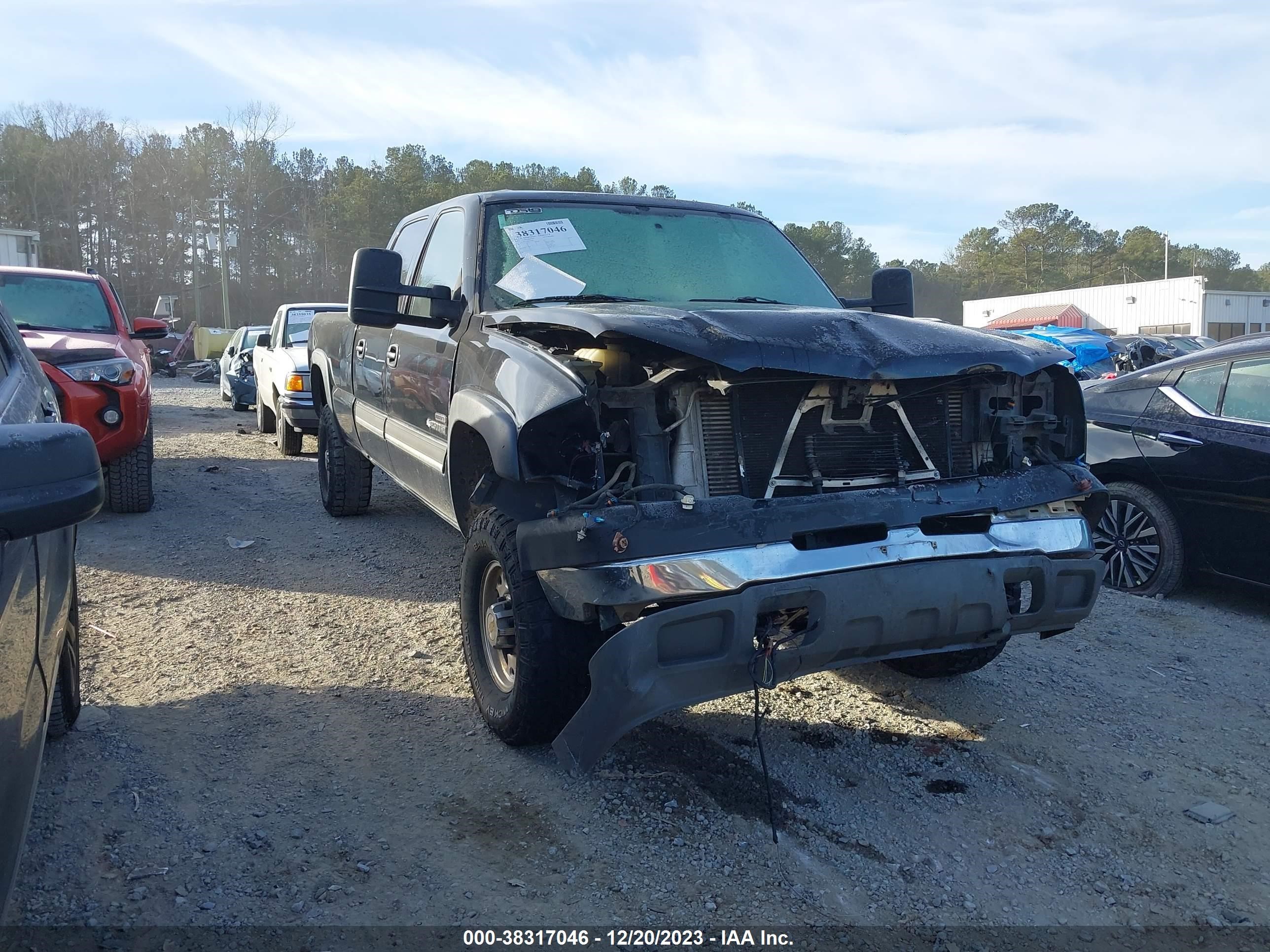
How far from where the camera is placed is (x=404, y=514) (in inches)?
291

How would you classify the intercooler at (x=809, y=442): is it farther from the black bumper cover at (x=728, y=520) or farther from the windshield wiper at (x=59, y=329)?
the windshield wiper at (x=59, y=329)

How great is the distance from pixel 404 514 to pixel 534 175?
143 ft

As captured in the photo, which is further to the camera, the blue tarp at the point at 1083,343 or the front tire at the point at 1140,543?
the blue tarp at the point at 1083,343

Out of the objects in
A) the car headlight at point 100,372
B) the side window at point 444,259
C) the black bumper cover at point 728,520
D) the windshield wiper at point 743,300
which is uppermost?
the side window at point 444,259

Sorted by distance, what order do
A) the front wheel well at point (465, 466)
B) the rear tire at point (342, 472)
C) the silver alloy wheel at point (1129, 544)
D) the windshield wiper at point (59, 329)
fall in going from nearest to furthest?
the front wheel well at point (465, 466)
the silver alloy wheel at point (1129, 544)
the rear tire at point (342, 472)
the windshield wiper at point (59, 329)

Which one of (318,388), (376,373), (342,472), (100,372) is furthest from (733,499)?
(100,372)

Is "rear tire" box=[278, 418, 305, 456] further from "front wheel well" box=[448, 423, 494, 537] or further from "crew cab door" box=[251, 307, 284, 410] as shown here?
"front wheel well" box=[448, 423, 494, 537]

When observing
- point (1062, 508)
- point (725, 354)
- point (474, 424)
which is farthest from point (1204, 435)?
point (474, 424)

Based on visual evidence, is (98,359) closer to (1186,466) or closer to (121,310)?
(121,310)

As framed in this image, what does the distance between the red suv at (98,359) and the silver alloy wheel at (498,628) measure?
144 inches

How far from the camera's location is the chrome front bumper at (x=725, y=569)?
2717 mm

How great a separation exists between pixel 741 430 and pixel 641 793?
1.22 metres

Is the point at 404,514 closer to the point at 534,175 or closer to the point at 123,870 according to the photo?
the point at 123,870

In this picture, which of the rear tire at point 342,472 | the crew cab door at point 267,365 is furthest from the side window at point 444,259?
the crew cab door at point 267,365
